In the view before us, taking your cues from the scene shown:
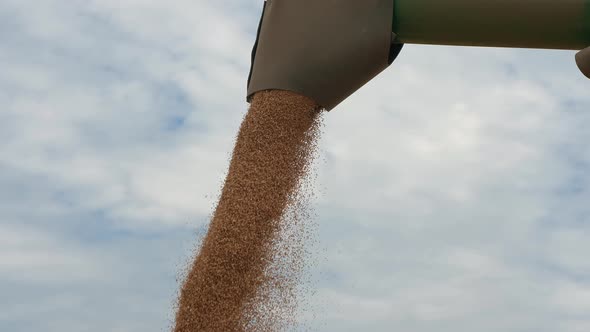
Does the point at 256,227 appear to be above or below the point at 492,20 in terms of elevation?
below

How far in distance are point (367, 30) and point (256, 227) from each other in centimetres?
163

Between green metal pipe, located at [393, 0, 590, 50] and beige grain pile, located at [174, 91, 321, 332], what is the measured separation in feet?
3.10

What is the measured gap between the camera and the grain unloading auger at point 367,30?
614 cm

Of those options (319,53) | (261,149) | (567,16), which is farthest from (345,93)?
(567,16)

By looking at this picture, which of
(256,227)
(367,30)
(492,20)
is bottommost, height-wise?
(256,227)

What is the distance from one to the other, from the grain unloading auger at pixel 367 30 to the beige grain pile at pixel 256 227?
0.60 feet

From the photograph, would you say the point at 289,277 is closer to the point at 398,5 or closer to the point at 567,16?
the point at 398,5

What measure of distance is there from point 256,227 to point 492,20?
2.27 m

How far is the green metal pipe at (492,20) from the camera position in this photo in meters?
6.18

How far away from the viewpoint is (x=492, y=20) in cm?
620

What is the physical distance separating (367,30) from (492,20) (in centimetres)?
91

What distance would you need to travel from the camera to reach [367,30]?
6160mm

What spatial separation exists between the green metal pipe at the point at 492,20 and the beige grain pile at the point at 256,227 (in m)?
0.95

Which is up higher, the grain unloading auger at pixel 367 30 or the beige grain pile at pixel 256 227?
the grain unloading auger at pixel 367 30
